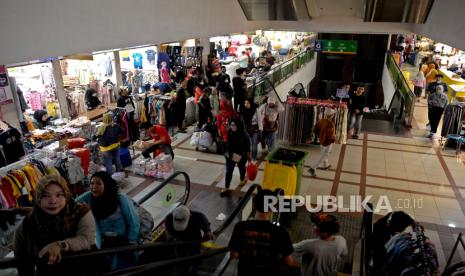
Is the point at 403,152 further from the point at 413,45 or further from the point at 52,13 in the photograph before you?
the point at 413,45

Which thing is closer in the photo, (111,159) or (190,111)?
(111,159)

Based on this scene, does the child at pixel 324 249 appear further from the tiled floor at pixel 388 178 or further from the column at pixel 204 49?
the column at pixel 204 49

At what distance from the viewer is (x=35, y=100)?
10.0 meters

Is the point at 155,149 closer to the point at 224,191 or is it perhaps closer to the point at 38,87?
the point at 224,191

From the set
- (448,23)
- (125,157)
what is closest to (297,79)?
(125,157)

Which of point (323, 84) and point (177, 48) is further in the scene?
point (323, 84)

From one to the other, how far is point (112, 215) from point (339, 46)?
46.6 feet

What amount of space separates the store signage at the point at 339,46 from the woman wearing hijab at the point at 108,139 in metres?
11.3

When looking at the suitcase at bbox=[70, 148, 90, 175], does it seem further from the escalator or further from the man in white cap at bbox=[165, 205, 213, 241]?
the man in white cap at bbox=[165, 205, 213, 241]

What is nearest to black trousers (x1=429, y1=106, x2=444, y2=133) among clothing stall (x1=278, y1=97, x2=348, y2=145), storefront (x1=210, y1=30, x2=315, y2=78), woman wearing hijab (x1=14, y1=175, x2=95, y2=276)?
clothing stall (x1=278, y1=97, x2=348, y2=145)

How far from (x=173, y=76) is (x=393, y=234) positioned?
10.3 metres

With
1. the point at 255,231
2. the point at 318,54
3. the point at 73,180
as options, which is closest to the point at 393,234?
the point at 255,231

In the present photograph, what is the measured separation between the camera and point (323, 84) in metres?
22.8

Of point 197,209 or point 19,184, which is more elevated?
point 19,184
